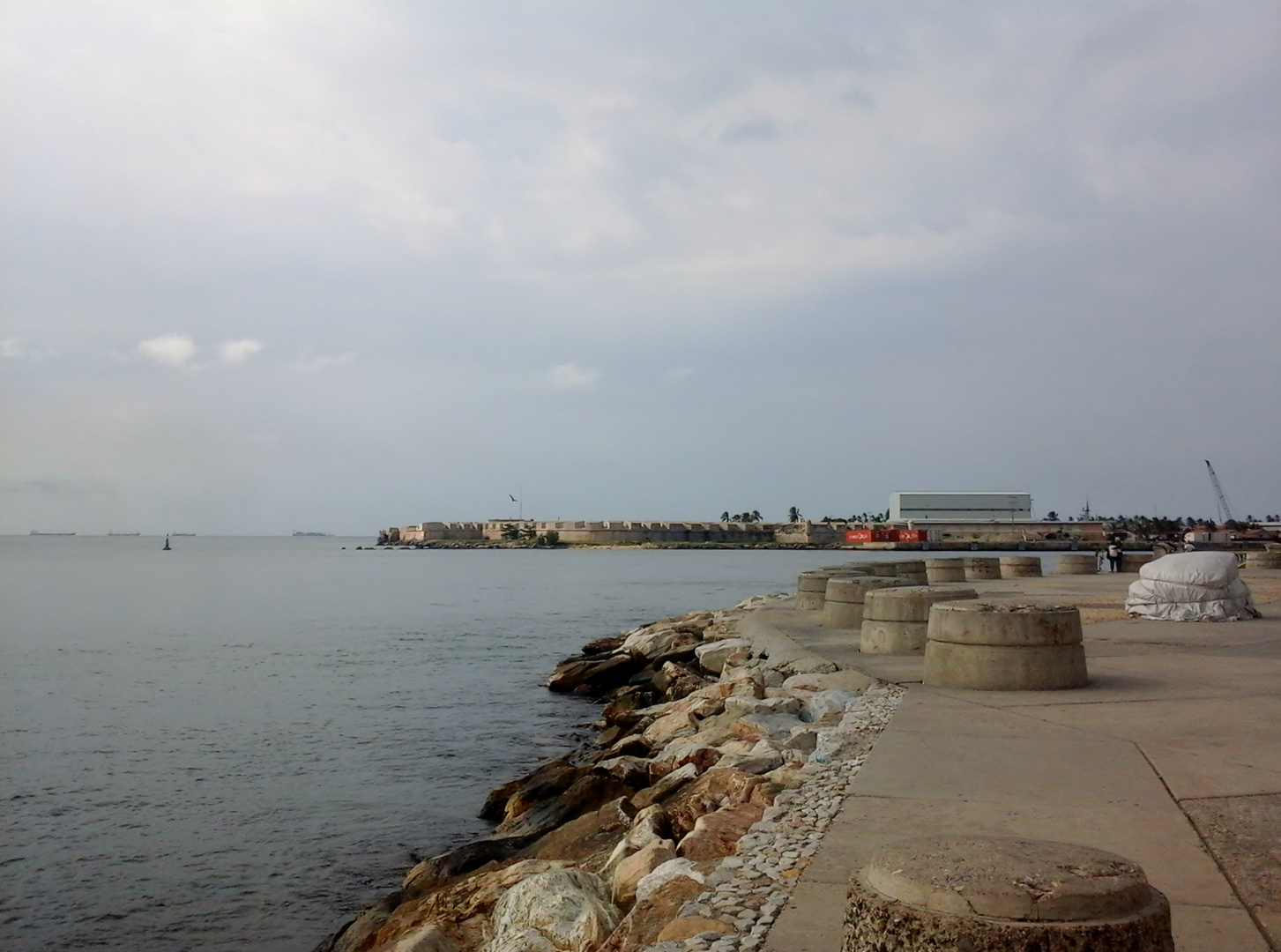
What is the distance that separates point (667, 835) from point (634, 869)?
877 mm

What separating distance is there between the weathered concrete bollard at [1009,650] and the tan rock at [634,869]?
12.1ft

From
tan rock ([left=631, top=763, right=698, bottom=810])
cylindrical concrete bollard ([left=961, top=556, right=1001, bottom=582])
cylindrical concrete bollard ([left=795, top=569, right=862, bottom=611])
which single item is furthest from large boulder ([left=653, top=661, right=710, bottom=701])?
cylindrical concrete bollard ([left=961, top=556, right=1001, bottom=582])

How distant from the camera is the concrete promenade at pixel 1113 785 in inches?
158

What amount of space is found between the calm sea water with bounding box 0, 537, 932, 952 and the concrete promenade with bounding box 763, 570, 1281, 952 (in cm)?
507

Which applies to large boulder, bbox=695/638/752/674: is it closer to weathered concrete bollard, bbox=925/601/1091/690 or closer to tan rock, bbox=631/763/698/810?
weathered concrete bollard, bbox=925/601/1091/690

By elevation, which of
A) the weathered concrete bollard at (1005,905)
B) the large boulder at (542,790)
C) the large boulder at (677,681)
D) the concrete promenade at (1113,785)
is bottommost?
the large boulder at (542,790)

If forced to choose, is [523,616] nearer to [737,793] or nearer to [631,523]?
[737,793]

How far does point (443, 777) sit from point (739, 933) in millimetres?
9959

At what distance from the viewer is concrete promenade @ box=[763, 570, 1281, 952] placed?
401 centimetres

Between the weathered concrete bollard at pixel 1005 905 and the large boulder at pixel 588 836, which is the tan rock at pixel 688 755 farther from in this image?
the weathered concrete bollard at pixel 1005 905

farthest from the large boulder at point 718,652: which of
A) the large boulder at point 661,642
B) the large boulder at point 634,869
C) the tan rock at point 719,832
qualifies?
the large boulder at point 634,869

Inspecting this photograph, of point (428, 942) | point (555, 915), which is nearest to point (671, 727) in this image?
point (428, 942)

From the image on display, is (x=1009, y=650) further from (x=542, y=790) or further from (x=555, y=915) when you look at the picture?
(x=542, y=790)

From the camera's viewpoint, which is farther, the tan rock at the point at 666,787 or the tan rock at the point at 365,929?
the tan rock at the point at 666,787
